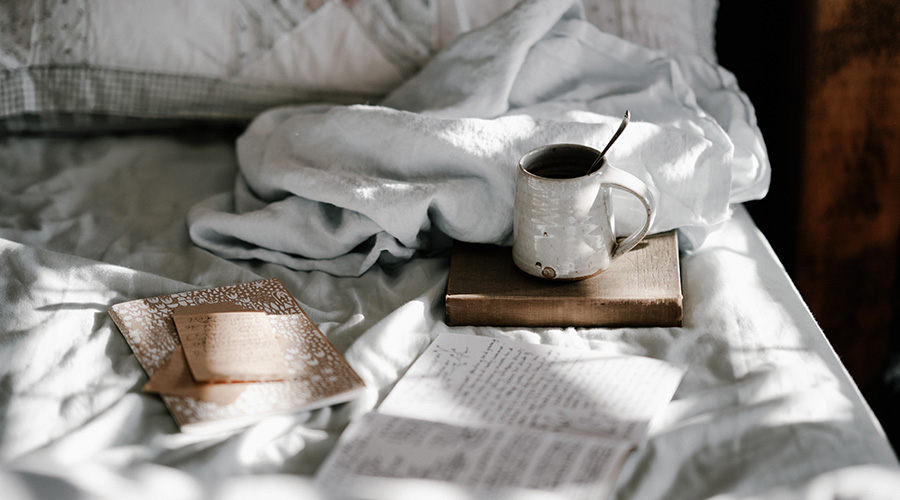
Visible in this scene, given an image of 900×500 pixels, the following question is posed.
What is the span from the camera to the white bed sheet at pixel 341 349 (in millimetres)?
514

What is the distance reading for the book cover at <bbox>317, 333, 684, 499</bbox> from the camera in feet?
1.68

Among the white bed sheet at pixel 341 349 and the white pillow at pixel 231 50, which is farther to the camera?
the white pillow at pixel 231 50

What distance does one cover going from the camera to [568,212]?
672 mm

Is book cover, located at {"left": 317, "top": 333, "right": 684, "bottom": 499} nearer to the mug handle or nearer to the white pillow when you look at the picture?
the mug handle

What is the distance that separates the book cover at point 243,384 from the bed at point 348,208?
0.01 m

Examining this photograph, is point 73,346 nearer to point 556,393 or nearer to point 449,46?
point 556,393

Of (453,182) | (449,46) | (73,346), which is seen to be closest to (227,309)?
(73,346)

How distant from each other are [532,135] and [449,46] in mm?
265

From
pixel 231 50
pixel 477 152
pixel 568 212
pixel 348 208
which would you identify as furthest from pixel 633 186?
pixel 231 50

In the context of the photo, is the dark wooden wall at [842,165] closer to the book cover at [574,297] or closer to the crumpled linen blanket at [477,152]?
the crumpled linen blanket at [477,152]

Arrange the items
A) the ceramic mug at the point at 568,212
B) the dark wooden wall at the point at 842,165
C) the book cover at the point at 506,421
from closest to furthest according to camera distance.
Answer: the book cover at the point at 506,421
the ceramic mug at the point at 568,212
the dark wooden wall at the point at 842,165

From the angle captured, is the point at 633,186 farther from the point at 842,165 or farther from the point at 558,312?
the point at 842,165

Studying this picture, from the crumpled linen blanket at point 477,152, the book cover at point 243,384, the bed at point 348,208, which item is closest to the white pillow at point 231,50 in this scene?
the bed at point 348,208

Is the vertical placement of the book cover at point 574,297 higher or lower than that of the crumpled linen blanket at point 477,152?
lower
